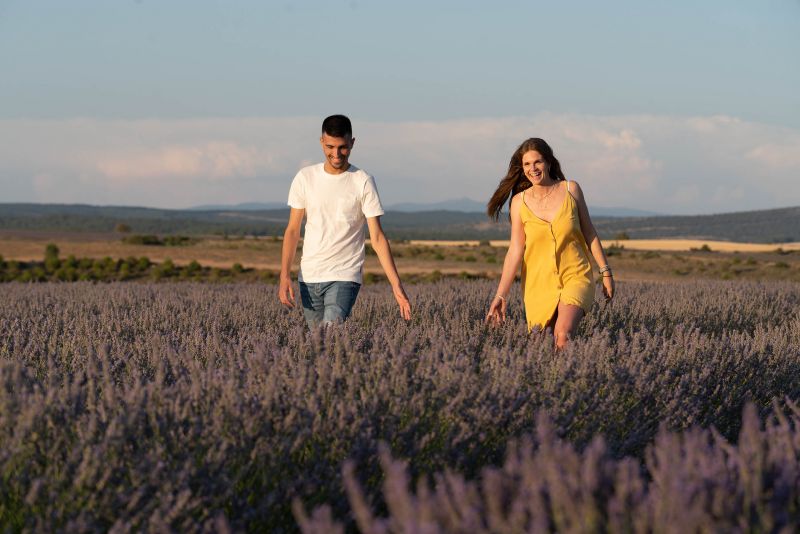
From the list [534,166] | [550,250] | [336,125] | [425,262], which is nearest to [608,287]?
[550,250]

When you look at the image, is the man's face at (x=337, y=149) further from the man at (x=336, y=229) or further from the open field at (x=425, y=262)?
the open field at (x=425, y=262)

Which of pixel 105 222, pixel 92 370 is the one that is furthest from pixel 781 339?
pixel 105 222

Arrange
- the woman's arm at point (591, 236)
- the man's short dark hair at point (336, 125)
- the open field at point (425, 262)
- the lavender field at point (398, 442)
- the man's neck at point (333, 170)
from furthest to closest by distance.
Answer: the open field at point (425, 262)
the woman's arm at point (591, 236)
the man's neck at point (333, 170)
the man's short dark hair at point (336, 125)
the lavender field at point (398, 442)

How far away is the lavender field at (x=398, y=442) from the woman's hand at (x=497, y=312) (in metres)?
0.35

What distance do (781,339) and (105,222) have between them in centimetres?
15910

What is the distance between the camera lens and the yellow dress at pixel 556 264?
198 inches

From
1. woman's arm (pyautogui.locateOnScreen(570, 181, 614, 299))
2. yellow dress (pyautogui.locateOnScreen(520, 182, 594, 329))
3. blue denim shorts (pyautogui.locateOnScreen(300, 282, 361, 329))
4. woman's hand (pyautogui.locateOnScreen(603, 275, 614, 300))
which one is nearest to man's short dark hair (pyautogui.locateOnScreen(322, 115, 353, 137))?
blue denim shorts (pyautogui.locateOnScreen(300, 282, 361, 329))

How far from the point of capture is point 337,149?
4.88 m

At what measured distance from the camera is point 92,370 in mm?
3207

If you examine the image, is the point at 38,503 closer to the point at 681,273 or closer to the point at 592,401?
the point at 592,401

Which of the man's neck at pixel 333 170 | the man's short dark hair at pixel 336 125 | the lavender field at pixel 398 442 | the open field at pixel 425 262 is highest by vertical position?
the man's short dark hair at pixel 336 125

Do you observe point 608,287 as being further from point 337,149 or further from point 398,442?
point 398,442

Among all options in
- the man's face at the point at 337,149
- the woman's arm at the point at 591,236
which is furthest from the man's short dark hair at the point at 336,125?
the woman's arm at the point at 591,236

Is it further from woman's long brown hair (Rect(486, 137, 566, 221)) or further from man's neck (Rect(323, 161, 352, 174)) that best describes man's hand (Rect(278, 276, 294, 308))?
woman's long brown hair (Rect(486, 137, 566, 221))
